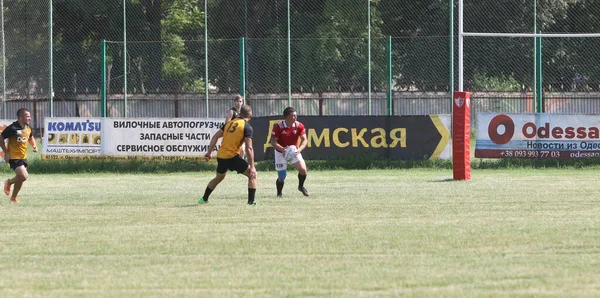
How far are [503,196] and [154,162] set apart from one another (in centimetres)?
1264

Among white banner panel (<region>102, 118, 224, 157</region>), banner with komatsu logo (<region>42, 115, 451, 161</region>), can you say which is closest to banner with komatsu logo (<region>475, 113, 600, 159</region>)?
banner with komatsu logo (<region>42, 115, 451, 161</region>)

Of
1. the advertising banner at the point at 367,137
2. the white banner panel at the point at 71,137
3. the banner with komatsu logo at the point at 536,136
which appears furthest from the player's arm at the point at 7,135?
the banner with komatsu logo at the point at 536,136

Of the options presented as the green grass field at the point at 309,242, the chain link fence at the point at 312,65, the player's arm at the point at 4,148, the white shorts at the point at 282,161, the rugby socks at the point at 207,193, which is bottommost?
the green grass field at the point at 309,242

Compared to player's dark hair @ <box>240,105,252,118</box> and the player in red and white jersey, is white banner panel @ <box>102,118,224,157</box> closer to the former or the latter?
Result: the player in red and white jersey

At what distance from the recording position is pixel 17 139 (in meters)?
19.5

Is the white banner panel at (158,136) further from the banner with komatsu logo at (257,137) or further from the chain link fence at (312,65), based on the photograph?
the chain link fence at (312,65)

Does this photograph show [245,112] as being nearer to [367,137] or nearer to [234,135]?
[234,135]

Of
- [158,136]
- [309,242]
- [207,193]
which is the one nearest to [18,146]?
[207,193]

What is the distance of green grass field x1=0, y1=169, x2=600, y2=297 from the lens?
947 centimetres

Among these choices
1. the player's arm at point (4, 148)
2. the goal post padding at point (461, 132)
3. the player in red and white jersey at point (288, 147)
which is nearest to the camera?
the player's arm at point (4, 148)

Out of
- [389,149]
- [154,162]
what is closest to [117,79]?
[154,162]

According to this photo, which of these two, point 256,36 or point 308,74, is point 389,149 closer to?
point 308,74

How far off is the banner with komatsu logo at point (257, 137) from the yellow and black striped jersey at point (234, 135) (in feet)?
33.1

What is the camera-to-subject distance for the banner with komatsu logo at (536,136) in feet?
90.2
